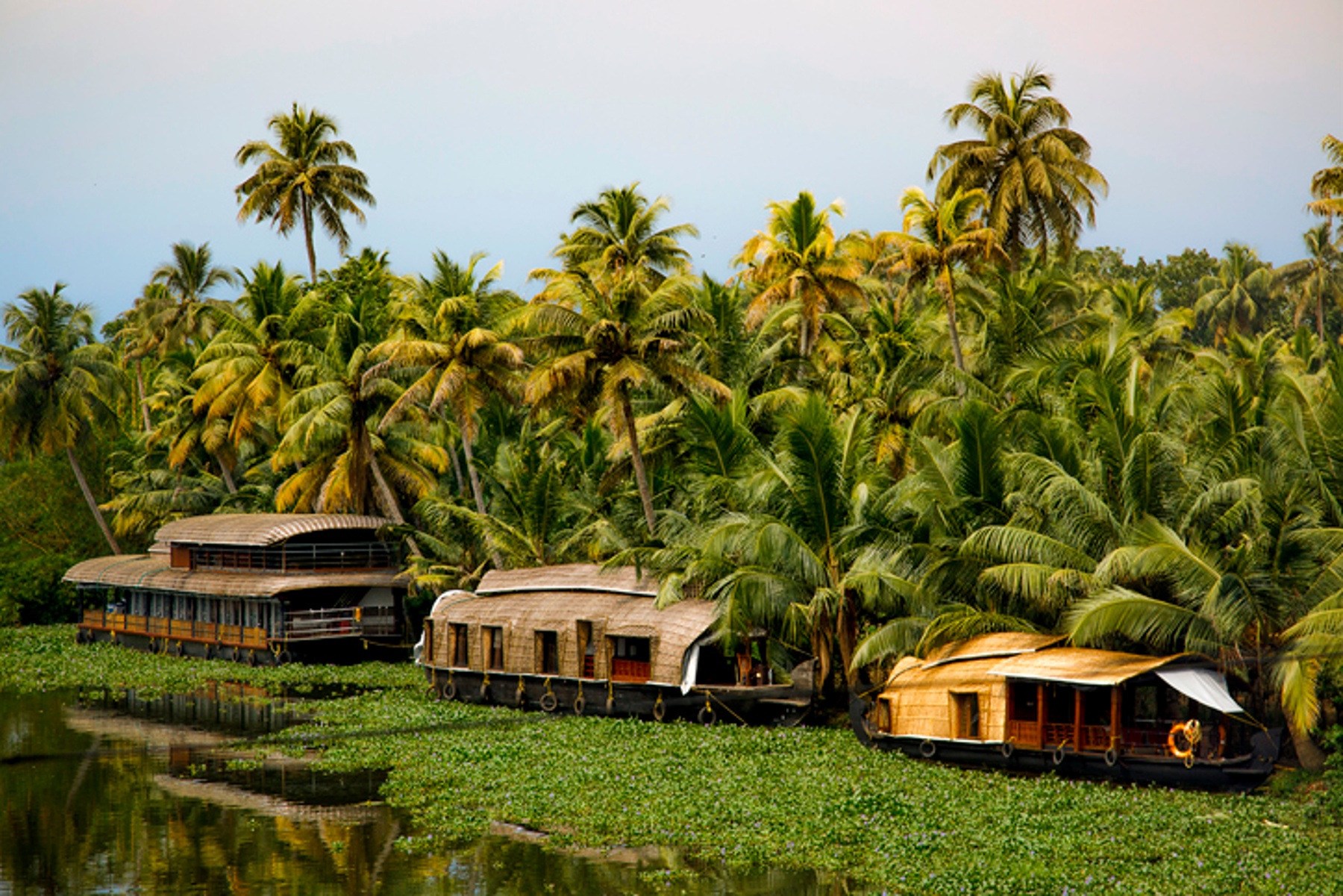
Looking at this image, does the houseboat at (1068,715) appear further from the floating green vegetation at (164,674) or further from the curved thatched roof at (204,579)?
the curved thatched roof at (204,579)

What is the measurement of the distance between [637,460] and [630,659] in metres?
5.30

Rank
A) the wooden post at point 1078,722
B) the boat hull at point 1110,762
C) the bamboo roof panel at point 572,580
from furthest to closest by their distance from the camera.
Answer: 1. the bamboo roof panel at point 572,580
2. the wooden post at point 1078,722
3. the boat hull at point 1110,762

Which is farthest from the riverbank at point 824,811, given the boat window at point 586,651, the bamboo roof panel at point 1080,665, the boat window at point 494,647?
the boat window at point 494,647

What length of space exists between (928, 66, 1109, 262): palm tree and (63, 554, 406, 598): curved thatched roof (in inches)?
848

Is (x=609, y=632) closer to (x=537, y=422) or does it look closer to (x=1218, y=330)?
(x=537, y=422)

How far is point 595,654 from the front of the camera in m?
28.5

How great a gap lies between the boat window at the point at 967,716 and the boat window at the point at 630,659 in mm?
7296

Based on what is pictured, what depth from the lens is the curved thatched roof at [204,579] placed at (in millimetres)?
40688

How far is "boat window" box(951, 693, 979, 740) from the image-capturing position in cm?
2175

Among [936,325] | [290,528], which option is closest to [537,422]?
[290,528]

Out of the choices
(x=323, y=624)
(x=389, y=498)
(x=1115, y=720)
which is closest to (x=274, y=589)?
(x=323, y=624)

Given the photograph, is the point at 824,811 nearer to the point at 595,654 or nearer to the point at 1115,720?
the point at 1115,720

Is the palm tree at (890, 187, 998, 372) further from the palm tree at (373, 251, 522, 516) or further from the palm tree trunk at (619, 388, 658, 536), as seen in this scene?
the palm tree at (373, 251, 522, 516)

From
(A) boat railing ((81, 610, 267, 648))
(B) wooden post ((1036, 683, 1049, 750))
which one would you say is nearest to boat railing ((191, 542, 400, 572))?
(A) boat railing ((81, 610, 267, 648))
